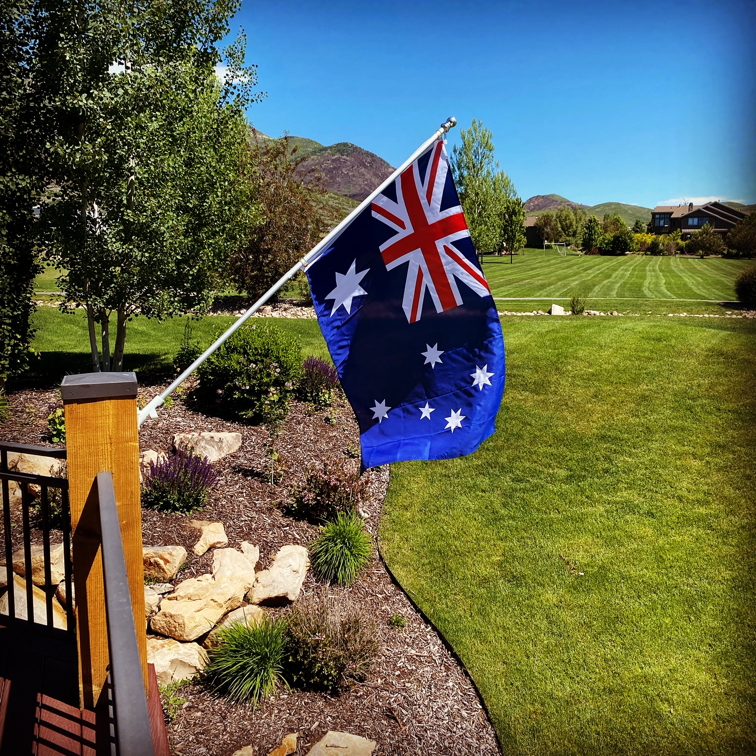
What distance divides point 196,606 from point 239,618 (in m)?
0.41

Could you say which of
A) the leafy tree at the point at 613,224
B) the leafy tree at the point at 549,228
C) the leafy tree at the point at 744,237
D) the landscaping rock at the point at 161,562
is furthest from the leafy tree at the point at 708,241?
the leafy tree at the point at 549,228

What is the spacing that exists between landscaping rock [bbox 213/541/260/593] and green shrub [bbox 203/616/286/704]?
24.3 inches

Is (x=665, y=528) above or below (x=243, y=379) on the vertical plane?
below

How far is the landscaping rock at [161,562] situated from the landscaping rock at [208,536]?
14.0 inches

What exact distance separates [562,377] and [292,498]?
540 centimetres

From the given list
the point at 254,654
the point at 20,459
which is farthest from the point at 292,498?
the point at 20,459

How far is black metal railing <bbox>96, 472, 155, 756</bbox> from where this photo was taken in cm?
114

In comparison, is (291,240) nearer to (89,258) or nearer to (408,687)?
(89,258)

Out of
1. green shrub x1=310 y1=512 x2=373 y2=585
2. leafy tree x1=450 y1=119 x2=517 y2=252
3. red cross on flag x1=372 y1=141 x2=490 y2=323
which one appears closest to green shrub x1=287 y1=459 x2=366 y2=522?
green shrub x1=310 y1=512 x2=373 y2=585

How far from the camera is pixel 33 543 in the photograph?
18.3 feet

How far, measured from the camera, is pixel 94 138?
880 centimetres

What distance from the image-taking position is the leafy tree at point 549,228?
259 feet

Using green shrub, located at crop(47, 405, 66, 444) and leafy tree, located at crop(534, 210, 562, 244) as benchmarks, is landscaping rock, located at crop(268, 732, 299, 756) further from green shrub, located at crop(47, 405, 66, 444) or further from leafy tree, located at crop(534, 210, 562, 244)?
leafy tree, located at crop(534, 210, 562, 244)

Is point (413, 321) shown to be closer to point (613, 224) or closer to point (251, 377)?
point (251, 377)
